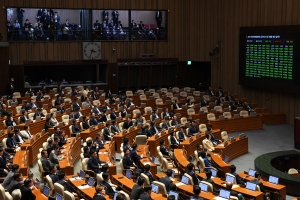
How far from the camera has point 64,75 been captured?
100 feet

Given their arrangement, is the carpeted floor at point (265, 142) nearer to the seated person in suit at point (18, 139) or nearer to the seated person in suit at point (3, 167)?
the seated person in suit at point (18, 139)

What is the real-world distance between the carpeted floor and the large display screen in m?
1.85

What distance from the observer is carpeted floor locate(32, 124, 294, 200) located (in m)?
17.7

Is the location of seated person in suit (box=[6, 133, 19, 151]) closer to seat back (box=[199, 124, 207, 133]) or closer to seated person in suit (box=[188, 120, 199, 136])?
seated person in suit (box=[188, 120, 199, 136])

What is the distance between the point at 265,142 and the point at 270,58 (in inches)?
200

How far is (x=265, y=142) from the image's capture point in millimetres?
20672

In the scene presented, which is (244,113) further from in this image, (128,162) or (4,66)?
(4,66)

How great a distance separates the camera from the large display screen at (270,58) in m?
22.6

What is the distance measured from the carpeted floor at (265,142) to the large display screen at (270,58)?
1.85m

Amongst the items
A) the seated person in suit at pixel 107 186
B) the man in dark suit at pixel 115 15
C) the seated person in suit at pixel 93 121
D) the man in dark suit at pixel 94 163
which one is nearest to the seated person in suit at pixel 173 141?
the seated person in suit at pixel 93 121

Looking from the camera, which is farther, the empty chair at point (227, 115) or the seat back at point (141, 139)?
the empty chair at point (227, 115)

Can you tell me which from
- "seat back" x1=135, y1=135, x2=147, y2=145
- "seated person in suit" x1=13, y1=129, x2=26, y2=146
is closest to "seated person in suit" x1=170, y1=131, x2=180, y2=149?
"seat back" x1=135, y1=135, x2=147, y2=145

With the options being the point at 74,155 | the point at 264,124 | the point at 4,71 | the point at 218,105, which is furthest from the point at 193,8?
the point at 74,155

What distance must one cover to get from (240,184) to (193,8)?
19.1m
